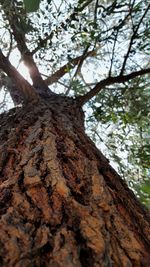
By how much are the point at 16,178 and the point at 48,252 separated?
1.72ft

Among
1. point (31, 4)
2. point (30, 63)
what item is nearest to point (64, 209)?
point (31, 4)

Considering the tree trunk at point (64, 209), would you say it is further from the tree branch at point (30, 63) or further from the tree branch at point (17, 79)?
the tree branch at point (30, 63)

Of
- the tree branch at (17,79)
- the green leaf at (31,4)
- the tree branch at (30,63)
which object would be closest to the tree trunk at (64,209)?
the green leaf at (31,4)

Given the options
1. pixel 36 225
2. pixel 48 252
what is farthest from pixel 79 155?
pixel 48 252

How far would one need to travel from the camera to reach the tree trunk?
893 mm

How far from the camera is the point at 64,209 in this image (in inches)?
43.8

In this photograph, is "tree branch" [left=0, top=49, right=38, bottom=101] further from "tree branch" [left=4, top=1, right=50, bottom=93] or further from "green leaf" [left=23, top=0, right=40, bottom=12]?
"green leaf" [left=23, top=0, right=40, bottom=12]

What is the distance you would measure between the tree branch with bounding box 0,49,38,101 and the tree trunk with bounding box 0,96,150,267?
3.20 ft

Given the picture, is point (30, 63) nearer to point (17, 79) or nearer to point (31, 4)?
point (17, 79)

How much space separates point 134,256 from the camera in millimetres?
954

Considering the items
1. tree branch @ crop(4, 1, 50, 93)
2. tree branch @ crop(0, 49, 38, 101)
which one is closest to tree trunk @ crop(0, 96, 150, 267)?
tree branch @ crop(0, 49, 38, 101)

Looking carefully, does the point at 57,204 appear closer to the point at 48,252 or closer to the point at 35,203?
the point at 35,203

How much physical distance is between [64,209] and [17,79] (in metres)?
1.95

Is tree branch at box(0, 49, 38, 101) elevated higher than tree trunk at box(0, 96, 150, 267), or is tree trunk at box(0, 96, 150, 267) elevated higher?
tree branch at box(0, 49, 38, 101)
